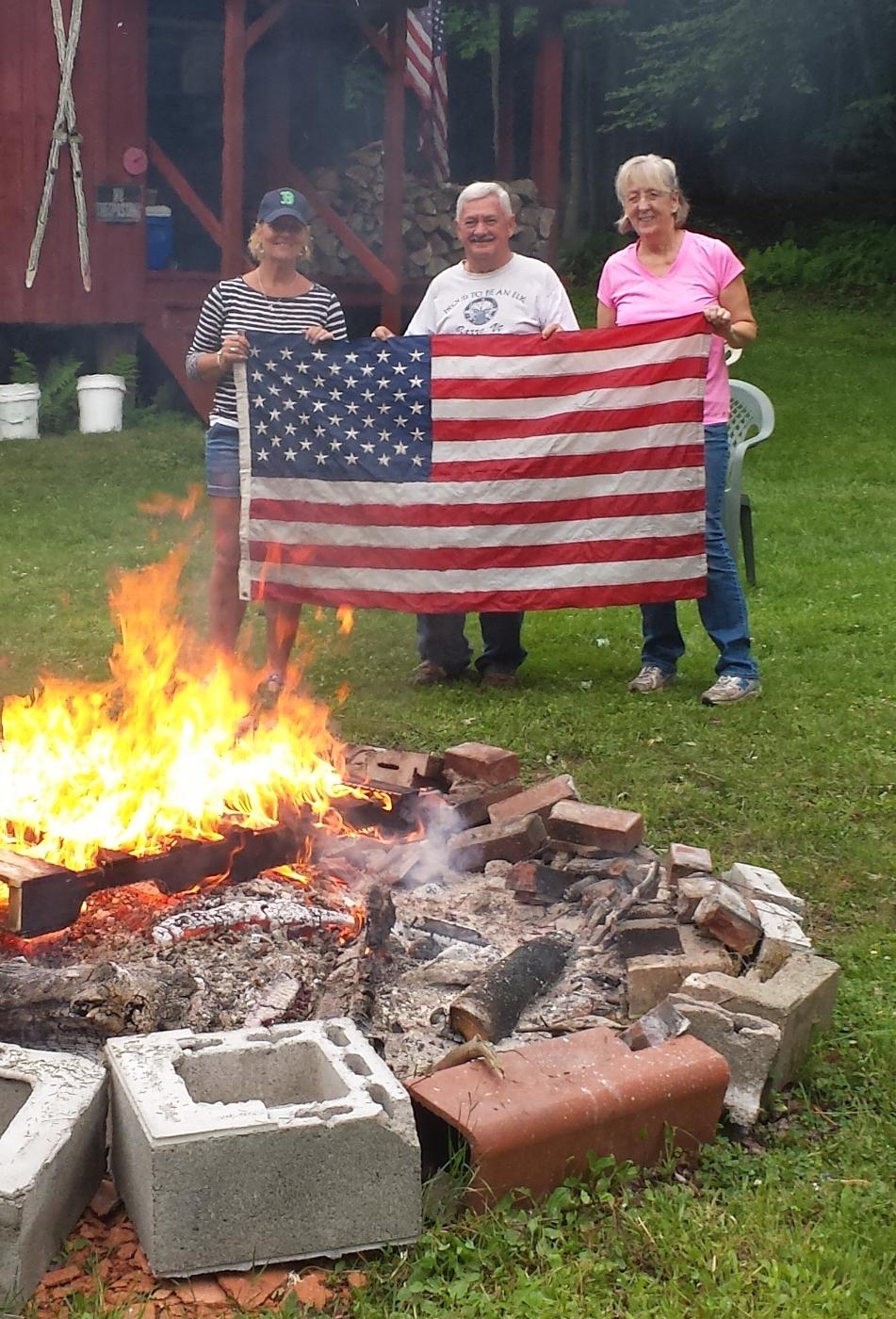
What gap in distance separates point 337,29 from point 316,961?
42.5ft

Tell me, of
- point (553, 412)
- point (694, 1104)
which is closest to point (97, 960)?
point (694, 1104)

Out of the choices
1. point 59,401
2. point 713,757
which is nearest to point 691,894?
point 713,757

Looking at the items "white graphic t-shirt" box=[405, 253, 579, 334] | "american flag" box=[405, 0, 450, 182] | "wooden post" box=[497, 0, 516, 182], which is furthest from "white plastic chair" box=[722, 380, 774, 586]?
"american flag" box=[405, 0, 450, 182]

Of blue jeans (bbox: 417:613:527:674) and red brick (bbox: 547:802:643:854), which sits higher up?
blue jeans (bbox: 417:613:527:674)

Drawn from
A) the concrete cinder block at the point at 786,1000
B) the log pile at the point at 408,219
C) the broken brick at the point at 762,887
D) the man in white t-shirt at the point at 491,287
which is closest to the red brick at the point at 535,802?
the broken brick at the point at 762,887

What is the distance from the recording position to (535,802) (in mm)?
4898

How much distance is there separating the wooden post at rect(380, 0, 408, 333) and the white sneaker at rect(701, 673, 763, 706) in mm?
7859

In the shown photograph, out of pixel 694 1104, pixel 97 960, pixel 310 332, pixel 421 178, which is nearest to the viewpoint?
pixel 694 1104

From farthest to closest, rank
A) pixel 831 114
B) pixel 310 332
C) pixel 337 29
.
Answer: pixel 831 114
pixel 337 29
pixel 310 332

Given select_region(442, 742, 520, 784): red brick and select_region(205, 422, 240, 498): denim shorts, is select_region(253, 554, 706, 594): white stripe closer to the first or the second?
select_region(205, 422, 240, 498): denim shorts

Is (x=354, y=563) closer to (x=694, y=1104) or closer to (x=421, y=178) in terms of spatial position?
(x=694, y=1104)

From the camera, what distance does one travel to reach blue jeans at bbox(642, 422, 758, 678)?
21.2 feet

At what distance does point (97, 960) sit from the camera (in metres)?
3.79

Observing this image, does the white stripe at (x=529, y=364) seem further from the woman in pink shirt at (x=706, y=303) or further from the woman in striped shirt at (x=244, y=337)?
the woman in striped shirt at (x=244, y=337)
